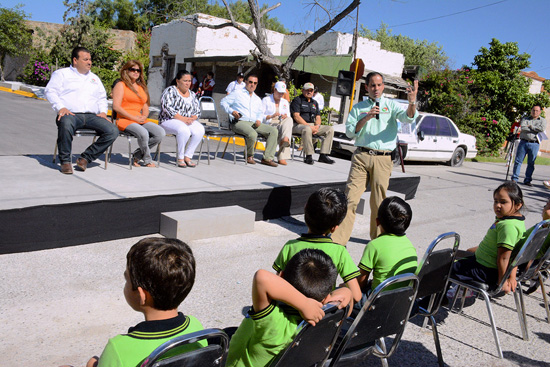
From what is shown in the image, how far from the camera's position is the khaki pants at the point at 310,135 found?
Answer: 9578 millimetres

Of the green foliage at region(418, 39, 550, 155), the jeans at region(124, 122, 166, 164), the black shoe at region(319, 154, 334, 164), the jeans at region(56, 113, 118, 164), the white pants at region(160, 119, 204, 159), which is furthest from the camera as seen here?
the green foliage at region(418, 39, 550, 155)

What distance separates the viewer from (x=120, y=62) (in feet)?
93.8

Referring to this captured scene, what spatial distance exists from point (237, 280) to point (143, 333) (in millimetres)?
2793

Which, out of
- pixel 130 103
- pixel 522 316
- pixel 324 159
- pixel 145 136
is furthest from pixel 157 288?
pixel 324 159

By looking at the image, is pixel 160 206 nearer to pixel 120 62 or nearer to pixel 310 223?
pixel 310 223

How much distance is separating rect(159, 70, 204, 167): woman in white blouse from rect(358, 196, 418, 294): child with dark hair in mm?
4721

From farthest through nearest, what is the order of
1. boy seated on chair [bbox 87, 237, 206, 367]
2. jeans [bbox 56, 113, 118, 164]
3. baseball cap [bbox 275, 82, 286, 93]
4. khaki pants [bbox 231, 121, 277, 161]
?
baseball cap [bbox 275, 82, 286, 93], khaki pants [bbox 231, 121, 277, 161], jeans [bbox 56, 113, 118, 164], boy seated on chair [bbox 87, 237, 206, 367]

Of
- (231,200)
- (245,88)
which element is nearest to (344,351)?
(231,200)

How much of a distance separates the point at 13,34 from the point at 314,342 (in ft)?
97.0

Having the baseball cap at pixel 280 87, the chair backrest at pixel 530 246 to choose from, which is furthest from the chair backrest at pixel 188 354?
Result: the baseball cap at pixel 280 87

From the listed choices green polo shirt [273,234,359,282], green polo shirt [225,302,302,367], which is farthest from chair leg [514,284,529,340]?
green polo shirt [225,302,302,367]

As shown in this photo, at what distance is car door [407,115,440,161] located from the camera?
46.8ft

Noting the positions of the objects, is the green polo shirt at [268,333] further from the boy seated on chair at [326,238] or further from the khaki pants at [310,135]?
the khaki pants at [310,135]

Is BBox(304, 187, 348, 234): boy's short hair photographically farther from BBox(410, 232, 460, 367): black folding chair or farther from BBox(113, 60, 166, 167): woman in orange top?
BBox(113, 60, 166, 167): woman in orange top
